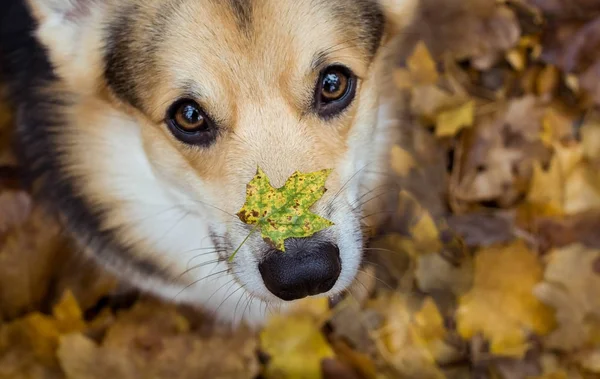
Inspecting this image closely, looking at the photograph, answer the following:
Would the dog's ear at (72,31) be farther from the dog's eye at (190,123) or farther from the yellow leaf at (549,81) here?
the yellow leaf at (549,81)

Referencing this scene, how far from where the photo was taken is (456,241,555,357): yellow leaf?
224 centimetres

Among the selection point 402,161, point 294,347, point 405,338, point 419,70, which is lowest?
point 294,347

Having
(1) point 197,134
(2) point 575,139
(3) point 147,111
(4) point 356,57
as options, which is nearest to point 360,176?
(4) point 356,57

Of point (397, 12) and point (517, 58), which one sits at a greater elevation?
point (517, 58)

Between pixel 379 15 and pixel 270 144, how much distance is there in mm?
600

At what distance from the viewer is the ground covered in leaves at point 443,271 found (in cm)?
225

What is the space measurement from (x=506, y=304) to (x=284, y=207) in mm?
1135

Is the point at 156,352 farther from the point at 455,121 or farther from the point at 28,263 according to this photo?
the point at 455,121

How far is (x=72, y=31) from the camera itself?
6.17 feet

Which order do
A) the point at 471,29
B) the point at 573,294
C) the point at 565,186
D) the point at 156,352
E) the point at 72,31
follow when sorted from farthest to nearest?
the point at 471,29, the point at 565,186, the point at 156,352, the point at 573,294, the point at 72,31

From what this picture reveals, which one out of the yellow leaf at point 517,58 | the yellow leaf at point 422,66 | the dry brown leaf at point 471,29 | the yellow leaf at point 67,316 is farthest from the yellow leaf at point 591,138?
the yellow leaf at point 67,316

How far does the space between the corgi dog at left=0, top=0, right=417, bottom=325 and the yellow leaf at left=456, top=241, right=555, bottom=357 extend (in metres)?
0.60

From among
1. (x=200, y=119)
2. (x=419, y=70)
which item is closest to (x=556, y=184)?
(x=419, y=70)

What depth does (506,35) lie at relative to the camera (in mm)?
2811
